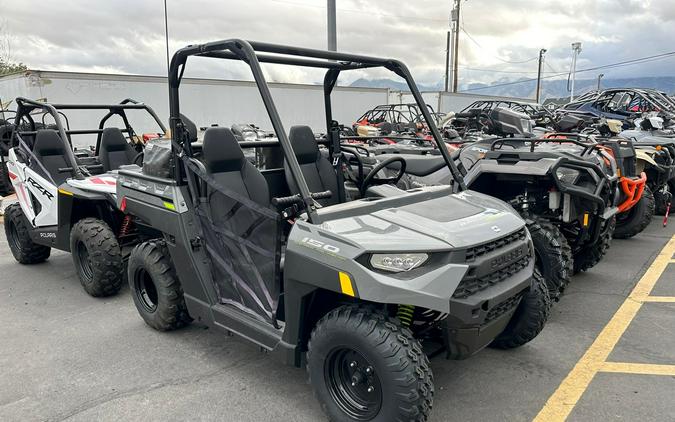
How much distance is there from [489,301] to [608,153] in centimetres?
375

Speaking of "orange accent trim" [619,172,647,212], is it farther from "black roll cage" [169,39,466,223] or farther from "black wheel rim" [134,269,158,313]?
"black wheel rim" [134,269,158,313]

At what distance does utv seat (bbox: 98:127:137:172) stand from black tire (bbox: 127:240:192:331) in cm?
274

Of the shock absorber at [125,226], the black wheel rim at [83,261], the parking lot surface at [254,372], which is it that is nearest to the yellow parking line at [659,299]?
the parking lot surface at [254,372]

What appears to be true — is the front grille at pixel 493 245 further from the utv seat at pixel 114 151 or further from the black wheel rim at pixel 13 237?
the black wheel rim at pixel 13 237

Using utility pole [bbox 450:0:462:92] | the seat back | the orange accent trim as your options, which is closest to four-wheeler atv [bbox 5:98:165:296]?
the seat back

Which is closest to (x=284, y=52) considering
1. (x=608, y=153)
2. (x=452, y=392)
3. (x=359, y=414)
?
(x=359, y=414)

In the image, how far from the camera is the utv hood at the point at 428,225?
8.18 feet

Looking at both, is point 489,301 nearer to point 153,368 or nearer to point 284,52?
point 284,52

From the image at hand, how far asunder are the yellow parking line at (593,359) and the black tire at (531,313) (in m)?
0.37

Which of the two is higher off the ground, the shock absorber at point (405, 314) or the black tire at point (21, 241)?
the shock absorber at point (405, 314)

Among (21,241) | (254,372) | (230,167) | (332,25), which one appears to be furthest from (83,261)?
(332,25)

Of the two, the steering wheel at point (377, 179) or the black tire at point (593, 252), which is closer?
the steering wheel at point (377, 179)

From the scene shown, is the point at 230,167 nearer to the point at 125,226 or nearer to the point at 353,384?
the point at 353,384

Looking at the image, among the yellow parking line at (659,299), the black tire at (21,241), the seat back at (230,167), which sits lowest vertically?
the yellow parking line at (659,299)
